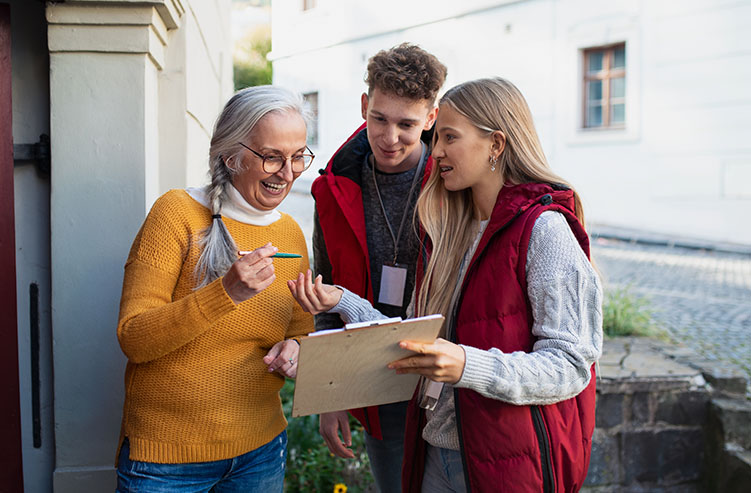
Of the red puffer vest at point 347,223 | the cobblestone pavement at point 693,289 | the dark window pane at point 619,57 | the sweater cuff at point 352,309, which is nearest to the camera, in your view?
the sweater cuff at point 352,309

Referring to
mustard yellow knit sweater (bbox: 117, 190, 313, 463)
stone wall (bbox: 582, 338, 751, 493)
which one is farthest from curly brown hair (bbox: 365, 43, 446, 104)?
stone wall (bbox: 582, 338, 751, 493)

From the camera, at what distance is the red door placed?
89.8 inches

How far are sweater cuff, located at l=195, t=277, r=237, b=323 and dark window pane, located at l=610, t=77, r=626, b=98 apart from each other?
12.2m

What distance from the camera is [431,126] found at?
2.46m

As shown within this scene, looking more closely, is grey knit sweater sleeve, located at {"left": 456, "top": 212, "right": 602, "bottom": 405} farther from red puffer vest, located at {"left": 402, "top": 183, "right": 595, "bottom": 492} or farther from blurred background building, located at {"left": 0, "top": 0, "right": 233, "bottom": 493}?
blurred background building, located at {"left": 0, "top": 0, "right": 233, "bottom": 493}

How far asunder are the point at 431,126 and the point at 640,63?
1082 cm

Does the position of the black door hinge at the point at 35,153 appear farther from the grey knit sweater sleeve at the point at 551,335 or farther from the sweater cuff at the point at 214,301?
the grey knit sweater sleeve at the point at 551,335

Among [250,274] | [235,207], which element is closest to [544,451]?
[250,274]

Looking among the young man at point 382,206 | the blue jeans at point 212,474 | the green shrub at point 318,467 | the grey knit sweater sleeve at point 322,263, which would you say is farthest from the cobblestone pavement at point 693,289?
the blue jeans at point 212,474

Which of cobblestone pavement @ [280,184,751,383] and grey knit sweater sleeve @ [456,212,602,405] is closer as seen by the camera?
grey knit sweater sleeve @ [456,212,602,405]

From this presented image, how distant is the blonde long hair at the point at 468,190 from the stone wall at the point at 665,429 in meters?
2.18

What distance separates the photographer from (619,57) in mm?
12492

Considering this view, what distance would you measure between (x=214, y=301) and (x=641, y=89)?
11.8m

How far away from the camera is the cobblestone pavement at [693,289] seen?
5910mm
